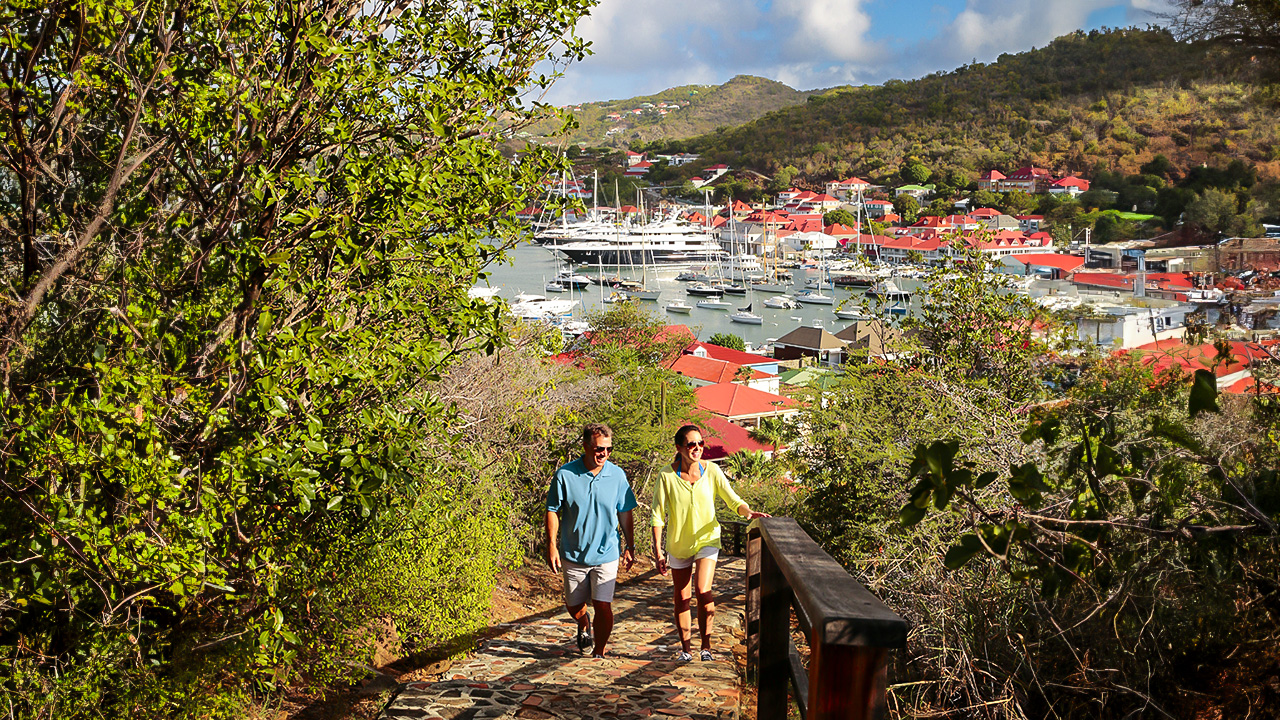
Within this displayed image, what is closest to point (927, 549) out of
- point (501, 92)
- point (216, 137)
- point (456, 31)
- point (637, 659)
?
point (637, 659)

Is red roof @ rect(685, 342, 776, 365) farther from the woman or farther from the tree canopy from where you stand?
the tree canopy

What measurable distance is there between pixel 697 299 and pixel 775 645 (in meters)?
73.6

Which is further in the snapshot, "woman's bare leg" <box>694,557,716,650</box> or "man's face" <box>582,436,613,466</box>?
"woman's bare leg" <box>694,557,716,650</box>

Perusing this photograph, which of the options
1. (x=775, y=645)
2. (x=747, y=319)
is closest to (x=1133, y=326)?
(x=747, y=319)

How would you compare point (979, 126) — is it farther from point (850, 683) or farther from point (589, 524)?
point (850, 683)

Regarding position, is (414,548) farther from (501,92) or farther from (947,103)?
(947,103)

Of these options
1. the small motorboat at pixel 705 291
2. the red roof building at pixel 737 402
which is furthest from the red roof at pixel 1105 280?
the red roof building at pixel 737 402

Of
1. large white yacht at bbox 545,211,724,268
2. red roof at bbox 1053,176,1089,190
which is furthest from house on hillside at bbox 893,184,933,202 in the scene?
large white yacht at bbox 545,211,724,268

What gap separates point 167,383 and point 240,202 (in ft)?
3.74

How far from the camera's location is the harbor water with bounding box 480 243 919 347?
6244 centimetres

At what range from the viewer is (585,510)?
4754mm

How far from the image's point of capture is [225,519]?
161 inches

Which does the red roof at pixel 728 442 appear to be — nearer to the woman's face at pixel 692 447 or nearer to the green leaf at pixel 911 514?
the woman's face at pixel 692 447

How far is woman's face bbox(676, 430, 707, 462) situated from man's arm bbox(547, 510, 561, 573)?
78 cm
